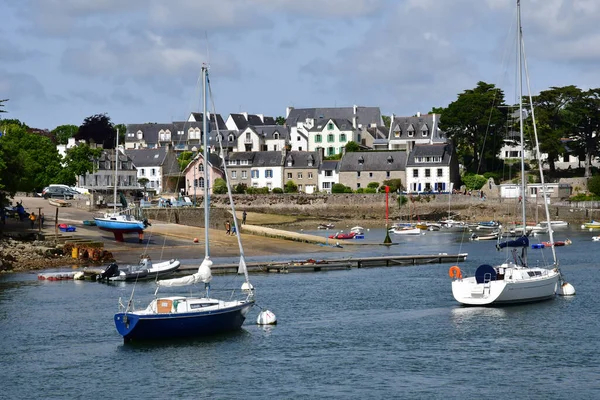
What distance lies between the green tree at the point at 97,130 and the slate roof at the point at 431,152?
2370 inches

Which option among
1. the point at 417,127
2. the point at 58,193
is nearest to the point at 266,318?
the point at 58,193

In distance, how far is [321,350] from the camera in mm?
41656

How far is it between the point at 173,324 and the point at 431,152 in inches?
4019

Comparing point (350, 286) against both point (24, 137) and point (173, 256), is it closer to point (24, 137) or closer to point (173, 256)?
point (173, 256)

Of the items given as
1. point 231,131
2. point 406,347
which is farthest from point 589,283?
point 231,131

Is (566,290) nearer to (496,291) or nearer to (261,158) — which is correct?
(496,291)

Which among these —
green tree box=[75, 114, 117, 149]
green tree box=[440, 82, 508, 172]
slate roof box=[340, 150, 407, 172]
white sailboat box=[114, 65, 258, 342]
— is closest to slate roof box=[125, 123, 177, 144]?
green tree box=[75, 114, 117, 149]

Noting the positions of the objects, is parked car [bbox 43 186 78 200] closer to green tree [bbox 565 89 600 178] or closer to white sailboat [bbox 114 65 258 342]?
green tree [bbox 565 89 600 178]

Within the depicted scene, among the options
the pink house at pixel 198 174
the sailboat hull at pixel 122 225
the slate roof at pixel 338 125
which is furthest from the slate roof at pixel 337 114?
the sailboat hull at pixel 122 225

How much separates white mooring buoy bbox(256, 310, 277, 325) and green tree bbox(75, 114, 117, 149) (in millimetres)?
132795

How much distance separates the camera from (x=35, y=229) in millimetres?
81812

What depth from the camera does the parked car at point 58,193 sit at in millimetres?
120500

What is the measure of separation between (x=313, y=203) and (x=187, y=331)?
94934mm

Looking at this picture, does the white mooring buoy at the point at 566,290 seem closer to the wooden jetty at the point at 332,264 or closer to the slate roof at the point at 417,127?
the wooden jetty at the point at 332,264
